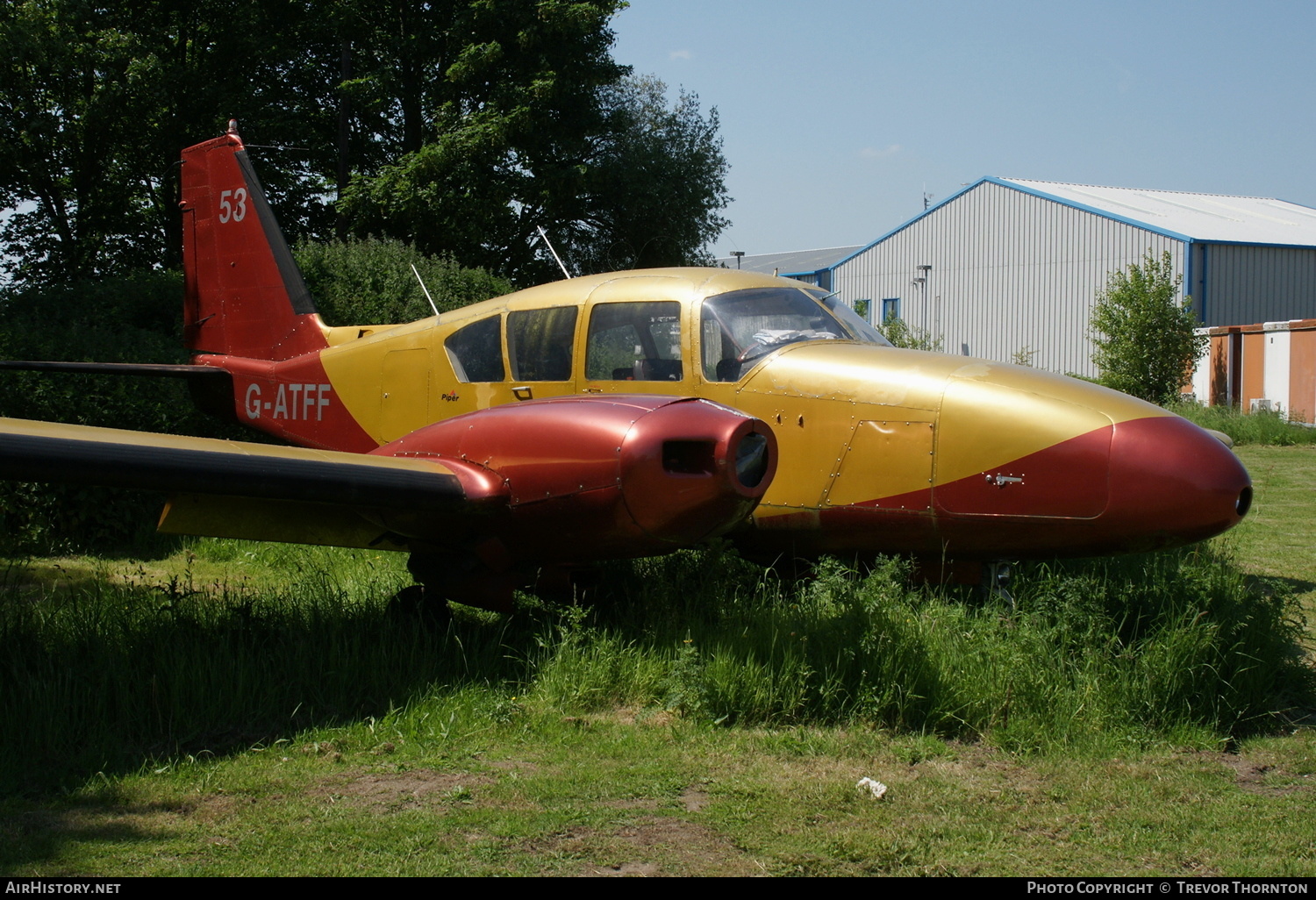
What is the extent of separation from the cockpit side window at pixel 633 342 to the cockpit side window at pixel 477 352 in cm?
77

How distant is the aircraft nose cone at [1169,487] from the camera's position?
5.18 m

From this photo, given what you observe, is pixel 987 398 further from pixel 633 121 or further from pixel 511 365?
pixel 633 121

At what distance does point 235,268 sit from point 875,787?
25.7 feet

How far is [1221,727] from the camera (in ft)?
17.3

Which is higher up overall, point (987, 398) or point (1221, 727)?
point (987, 398)

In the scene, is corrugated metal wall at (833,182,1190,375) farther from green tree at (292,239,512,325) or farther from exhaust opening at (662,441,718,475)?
exhaust opening at (662,441,718,475)

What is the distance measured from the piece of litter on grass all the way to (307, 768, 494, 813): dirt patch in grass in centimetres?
158

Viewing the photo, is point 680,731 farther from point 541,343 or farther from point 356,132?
point 356,132

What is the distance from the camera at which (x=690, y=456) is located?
5.37m

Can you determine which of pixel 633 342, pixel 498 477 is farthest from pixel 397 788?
pixel 633 342

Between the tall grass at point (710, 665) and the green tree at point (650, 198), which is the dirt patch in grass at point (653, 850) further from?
the green tree at point (650, 198)

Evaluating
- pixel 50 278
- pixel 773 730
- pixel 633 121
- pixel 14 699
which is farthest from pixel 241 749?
pixel 633 121

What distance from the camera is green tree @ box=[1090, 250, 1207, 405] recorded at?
2519cm

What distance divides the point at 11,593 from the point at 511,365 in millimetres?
3496
